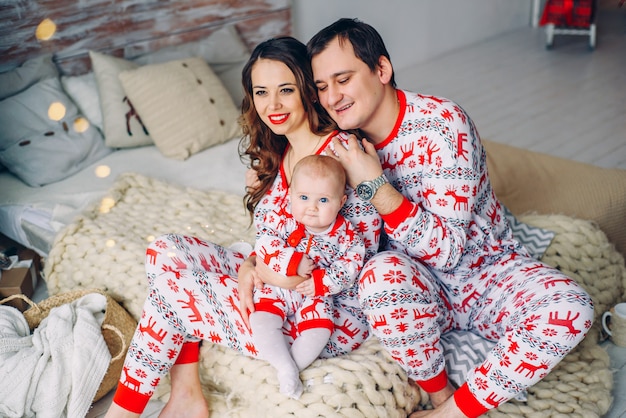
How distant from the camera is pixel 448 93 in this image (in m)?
4.15

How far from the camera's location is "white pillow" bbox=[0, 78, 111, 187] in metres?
2.50

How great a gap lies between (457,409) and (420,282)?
0.96 ft

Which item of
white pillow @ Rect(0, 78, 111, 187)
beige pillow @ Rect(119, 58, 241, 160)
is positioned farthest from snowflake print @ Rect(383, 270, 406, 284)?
white pillow @ Rect(0, 78, 111, 187)

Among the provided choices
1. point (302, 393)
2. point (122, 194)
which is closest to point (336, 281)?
point (302, 393)

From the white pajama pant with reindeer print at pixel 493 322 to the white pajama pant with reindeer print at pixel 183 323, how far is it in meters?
0.14

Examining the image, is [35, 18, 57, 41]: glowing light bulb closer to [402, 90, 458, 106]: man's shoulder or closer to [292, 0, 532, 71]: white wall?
[292, 0, 532, 71]: white wall

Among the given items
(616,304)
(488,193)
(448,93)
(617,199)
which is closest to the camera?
(488,193)

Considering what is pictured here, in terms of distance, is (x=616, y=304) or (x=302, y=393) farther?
(x=616, y=304)

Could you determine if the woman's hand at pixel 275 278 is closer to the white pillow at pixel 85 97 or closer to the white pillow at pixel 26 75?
the white pillow at pixel 85 97

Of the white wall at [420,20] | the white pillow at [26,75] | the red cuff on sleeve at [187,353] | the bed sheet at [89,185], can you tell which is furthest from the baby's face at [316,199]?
the white wall at [420,20]

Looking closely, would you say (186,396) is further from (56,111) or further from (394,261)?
(56,111)

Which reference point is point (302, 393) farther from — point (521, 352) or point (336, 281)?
point (521, 352)

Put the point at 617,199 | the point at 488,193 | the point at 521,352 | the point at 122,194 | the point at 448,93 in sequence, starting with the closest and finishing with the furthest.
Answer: the point at 521,352 → the point at 488,193 → the point at 617,199 → the point at 122,194 → the point at 448,93

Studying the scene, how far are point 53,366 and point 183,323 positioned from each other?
1.28 ft
